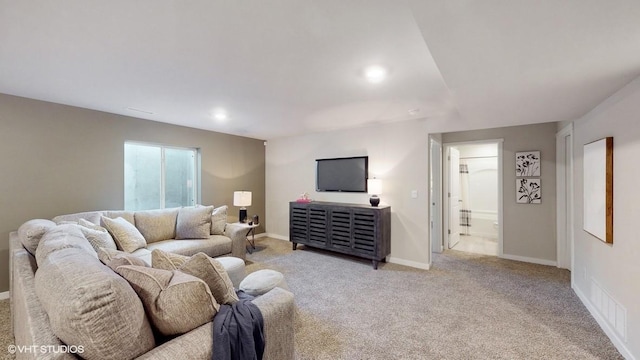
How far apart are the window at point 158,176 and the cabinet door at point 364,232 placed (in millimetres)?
2930

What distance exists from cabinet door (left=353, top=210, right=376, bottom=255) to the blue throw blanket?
2.77 meters

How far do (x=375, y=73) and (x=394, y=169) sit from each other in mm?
2185

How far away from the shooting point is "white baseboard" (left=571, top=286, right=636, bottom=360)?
77.4 inches

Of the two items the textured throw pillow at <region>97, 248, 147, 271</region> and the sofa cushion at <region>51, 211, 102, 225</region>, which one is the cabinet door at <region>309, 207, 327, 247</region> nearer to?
the sofa cushion at <region>51, 211, 102, 225</region>

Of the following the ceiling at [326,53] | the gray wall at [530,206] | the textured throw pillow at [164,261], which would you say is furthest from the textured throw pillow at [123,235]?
the gray wall at [530,206]

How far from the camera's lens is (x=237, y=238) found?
3.94 metres

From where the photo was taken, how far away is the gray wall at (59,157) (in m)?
2.96

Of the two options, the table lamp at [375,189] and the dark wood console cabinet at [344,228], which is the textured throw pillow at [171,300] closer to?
the dark wood console cabinet at [344,228]

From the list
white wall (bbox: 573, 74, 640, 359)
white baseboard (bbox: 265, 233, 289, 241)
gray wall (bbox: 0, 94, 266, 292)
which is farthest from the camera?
white baseboard (bbox: 265, 233, 289, 241)

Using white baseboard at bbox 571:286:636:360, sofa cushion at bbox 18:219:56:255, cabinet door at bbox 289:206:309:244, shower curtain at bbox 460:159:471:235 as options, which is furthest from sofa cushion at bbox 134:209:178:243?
shower curtain at bbox 460:159:471:235

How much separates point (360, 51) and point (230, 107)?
2053 mm

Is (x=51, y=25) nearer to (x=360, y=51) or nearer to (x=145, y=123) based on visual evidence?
(x=360, y=51)

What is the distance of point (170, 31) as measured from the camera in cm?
168

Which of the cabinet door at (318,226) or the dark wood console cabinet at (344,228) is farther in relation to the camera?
the cabinet door at (318,226)
